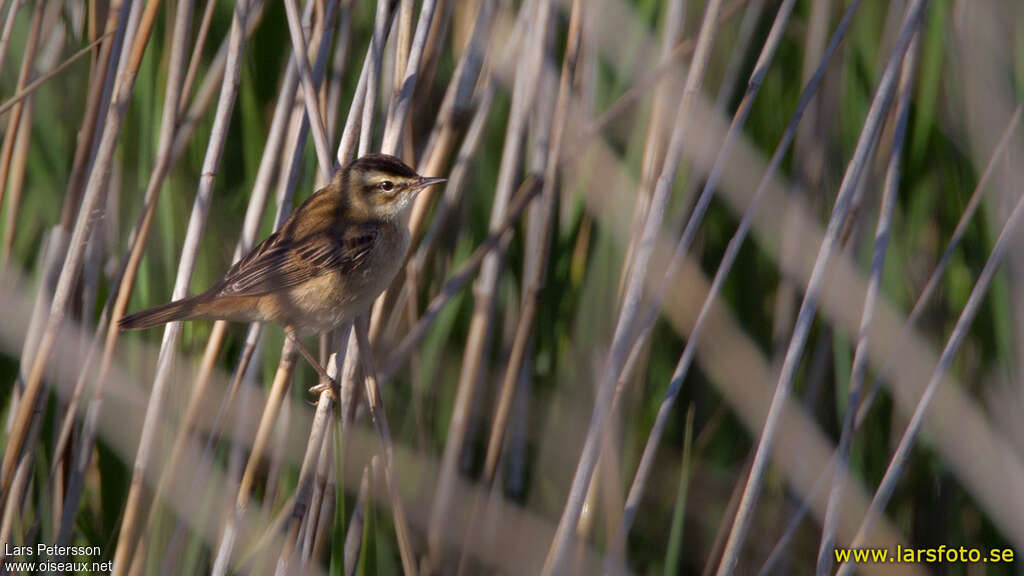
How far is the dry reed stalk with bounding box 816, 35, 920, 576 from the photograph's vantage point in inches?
99.6

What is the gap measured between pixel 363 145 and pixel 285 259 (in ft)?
1.90

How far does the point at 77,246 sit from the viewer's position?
2.46 meters

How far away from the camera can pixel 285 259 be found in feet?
9.58

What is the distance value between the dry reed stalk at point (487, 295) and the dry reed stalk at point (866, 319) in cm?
107

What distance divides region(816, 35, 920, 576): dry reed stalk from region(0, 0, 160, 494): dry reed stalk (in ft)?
7.01

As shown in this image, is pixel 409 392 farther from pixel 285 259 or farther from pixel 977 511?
pixel 977 511

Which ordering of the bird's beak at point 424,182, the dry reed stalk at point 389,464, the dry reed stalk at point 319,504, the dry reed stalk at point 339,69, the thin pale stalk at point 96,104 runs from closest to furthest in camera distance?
the dry reed stalk at point 389,464
the dry reed stalk at point 319,504
the thin pale stalk at point 96,104
the bird's beak at point 424,182
the dry reed stalk at point 339,69

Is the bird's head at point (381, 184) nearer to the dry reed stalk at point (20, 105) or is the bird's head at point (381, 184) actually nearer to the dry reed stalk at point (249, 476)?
the dry reed stalk at point (249, 476)

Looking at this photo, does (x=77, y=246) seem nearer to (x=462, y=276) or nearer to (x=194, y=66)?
(x=194, y=66)

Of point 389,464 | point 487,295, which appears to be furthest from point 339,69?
point 389,464

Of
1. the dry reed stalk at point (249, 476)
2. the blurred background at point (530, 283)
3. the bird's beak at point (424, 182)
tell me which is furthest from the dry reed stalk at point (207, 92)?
the dry reed stalk at point (249, 476)

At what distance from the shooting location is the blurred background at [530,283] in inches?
97.3

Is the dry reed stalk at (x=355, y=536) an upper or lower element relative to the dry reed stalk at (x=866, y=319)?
lower

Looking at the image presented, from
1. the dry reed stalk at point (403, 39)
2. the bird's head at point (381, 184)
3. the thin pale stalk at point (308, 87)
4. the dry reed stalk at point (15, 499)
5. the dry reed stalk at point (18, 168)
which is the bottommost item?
the dry reed stalk at point (15, 499)
